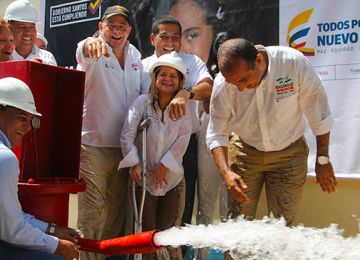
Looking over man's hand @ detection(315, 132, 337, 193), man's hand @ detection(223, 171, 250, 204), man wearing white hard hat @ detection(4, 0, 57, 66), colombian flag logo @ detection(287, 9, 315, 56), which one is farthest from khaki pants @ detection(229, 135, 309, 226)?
man wearing white hard hat @ detection(4, 0, 57, 66)

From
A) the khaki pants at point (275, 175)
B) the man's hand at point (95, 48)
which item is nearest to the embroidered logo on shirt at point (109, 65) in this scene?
the man's hand at point (95, 48)

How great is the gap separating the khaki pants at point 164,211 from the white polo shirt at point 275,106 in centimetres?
54

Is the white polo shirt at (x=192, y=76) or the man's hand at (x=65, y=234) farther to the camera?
the white polo shirt at (x=192, y=76)

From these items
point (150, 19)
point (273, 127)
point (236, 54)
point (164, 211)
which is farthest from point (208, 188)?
point (150, 19)

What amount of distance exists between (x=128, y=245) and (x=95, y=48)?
1630 mm

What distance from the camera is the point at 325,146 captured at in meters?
3.81

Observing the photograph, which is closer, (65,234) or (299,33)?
(65,234)

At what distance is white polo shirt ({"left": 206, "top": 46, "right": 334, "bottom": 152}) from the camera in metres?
3.73

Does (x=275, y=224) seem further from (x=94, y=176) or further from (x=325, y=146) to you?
(x=94, y=176)

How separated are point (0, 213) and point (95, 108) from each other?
5.06 ft

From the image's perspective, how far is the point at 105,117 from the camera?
4.13 m

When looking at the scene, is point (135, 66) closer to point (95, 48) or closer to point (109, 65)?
point (109, 65)

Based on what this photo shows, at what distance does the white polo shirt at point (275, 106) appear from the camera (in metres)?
3.73

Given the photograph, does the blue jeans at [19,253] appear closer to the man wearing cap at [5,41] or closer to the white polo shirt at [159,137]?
the white polo shirt at [159,137]
